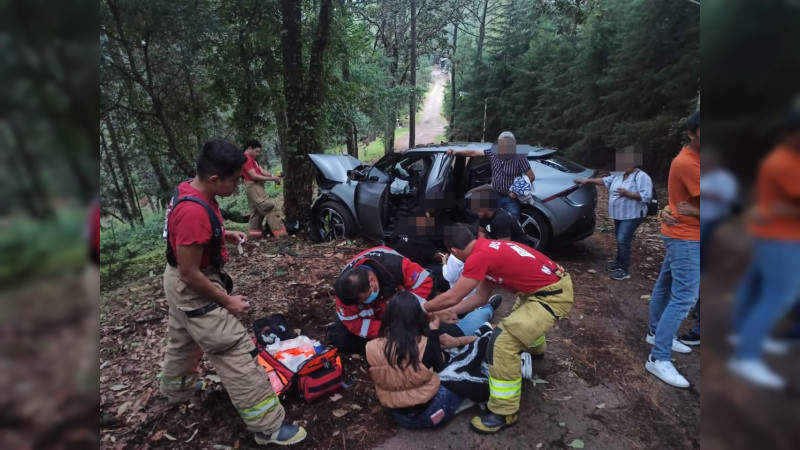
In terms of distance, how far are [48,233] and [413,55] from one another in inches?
770

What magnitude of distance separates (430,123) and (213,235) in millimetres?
40990

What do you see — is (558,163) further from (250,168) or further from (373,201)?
(250,168)

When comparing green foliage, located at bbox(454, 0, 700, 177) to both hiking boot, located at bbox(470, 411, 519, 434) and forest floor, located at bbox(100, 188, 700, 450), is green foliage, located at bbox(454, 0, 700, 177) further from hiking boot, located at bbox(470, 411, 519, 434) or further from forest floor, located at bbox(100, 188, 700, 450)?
hiking boot, located at bbox(470, 411, 519, 434)

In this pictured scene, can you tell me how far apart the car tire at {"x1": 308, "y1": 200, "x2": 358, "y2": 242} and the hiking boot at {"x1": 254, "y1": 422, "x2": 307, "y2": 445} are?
3938 millimetres

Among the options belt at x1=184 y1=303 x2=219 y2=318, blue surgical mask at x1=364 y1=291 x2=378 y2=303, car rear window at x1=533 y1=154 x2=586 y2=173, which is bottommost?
blue surgical mask at x1=364 y1=291 x2=378 y2=303

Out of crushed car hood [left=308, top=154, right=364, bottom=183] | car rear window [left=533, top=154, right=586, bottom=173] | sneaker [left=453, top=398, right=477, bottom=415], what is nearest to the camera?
sneaker [left=453, top=398, right=477, bottom=415]

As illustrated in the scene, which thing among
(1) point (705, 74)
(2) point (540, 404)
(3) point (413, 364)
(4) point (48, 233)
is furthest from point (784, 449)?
(2) point (540, 404)

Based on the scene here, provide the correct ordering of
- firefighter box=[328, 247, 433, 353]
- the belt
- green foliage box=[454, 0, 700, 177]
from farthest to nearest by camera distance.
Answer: green foliage box=[454, 0, 700, 177] → firefighter box=[328, 247, 433, 353] → the belt

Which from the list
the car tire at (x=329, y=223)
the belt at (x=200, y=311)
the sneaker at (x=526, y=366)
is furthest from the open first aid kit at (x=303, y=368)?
the car tire at (x=329, y=223)

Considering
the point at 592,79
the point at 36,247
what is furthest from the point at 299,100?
the point at 592,79

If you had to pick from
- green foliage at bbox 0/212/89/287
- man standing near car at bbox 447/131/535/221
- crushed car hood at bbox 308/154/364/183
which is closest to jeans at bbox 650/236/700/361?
man standing near car at bbox 447/131/535/221

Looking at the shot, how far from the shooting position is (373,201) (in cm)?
604

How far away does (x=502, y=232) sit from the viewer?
13.5 ft

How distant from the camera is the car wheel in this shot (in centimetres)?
535
